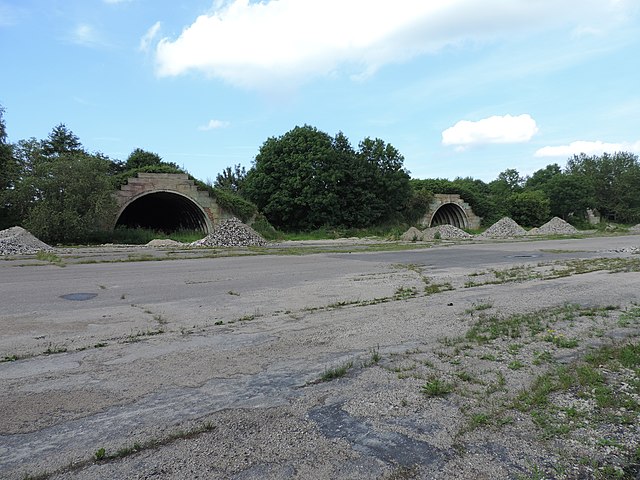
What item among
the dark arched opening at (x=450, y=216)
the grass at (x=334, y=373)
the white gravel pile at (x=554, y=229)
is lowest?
the grass at (x=334, y=373)

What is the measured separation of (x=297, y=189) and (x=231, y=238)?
51.5 feet

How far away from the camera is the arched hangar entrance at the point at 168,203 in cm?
3462

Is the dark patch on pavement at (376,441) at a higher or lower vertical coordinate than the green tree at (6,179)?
lower

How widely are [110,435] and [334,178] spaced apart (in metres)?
39.8

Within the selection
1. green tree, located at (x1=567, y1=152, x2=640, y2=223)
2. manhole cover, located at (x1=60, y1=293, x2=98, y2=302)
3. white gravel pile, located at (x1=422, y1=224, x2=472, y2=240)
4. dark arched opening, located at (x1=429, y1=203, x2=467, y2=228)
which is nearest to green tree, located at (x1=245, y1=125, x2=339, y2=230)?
white gravel pile, located at (x1=422, y1=224, x2=472, y2=240)

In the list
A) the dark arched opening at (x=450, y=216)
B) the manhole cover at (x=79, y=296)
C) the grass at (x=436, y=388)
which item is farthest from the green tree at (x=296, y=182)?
the grass at (x=436, y=388)

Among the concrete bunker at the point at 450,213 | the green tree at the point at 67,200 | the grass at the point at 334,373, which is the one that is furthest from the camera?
the concrete bunker at the point at 450,213

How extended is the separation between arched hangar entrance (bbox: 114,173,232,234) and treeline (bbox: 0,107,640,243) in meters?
0.92

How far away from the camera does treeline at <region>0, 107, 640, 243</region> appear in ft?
92.7

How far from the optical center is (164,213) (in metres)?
45.1

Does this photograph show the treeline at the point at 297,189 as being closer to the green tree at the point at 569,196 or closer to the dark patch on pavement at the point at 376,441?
the green tree at the point at 569,196

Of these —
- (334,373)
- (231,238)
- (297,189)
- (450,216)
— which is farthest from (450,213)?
(334,373)

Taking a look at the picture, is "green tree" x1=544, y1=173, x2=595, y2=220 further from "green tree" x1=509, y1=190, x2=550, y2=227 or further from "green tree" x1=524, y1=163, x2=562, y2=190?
"green tree" x1=524, y1=163, x2=562, y2=190

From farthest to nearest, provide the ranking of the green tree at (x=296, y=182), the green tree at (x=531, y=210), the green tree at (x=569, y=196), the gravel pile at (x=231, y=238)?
the green tree at (x=569, y=196) → the green tree at (x=531, y=210) → the green tree at (x=296, y=182) → the gravel pile at (x=231, y=238)
